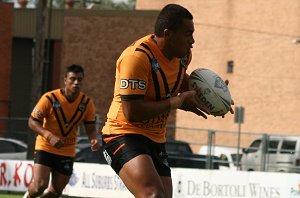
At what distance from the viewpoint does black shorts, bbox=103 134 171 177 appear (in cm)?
779

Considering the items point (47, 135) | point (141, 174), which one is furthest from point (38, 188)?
point (141, 174)

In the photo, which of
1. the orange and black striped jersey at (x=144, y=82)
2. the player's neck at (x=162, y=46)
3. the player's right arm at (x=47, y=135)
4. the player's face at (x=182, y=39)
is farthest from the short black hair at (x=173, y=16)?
the player's right arm at (x=47, y=135)

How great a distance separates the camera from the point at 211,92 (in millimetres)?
8523

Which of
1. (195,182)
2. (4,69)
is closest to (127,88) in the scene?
(195,182)

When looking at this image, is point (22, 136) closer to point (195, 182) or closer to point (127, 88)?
point (195, 182)

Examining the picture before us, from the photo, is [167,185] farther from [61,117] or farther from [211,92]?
[61,117]

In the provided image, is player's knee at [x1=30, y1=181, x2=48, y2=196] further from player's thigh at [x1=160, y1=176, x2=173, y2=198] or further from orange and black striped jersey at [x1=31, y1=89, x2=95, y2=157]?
player's thigh at [x1=160, y1=176, x2=173, y2=198]

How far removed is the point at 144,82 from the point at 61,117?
5838mm

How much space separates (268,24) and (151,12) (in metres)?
8.20

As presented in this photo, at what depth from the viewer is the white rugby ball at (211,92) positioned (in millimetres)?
8484

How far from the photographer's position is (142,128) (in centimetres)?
790

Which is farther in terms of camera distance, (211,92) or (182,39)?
(211,92)

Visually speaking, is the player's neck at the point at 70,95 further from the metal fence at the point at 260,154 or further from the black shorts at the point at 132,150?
the metal fence at the point at 260,154

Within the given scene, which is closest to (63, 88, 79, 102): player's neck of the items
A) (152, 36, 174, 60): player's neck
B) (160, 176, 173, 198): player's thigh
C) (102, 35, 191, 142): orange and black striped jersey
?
(102, 35, 191, 142): orange and black striped jersey
